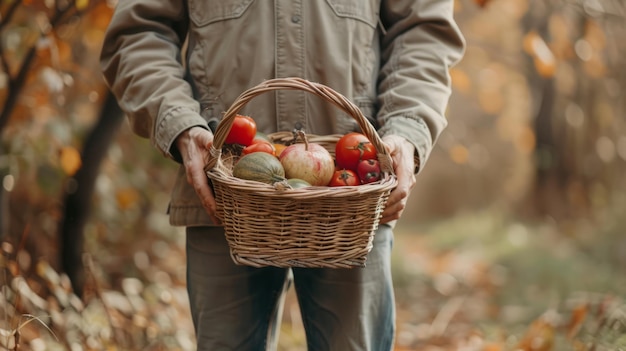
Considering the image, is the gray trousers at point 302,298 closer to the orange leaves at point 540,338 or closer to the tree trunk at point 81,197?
the orange leaves at point 540,338

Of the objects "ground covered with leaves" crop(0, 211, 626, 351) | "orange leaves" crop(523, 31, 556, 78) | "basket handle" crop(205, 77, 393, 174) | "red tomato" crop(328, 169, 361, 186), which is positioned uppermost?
"basket handle" crop(205, 77, 393, 174)

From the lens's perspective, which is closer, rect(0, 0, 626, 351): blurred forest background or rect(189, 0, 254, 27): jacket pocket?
rect(189, 0, 254, 27): jacket pocket

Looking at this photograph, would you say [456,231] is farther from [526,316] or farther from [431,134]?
[431,134]

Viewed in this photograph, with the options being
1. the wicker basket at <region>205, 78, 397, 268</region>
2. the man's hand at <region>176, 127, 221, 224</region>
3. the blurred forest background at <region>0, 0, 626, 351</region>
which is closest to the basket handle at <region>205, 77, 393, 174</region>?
the wicker basket at <region>205, 78, 397, 268</region>

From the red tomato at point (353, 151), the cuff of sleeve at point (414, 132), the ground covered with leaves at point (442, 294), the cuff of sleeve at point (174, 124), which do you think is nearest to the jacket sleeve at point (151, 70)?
the cuff of sleeve at point (174, 124)

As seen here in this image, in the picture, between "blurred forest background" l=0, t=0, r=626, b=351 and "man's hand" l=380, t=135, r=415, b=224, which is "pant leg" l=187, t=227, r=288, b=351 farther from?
"blurred forest background" l=0, t=0, r=626, b=351

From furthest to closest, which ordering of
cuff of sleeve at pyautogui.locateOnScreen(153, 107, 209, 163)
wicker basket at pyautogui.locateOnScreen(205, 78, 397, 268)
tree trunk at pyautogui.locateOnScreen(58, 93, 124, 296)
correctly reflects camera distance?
tree trunk at pyautogui.locateOnScreen(58, 93, 124, 296), cuff of sleeve at pyautogui.locateOnScreen(153, 107, 209, 163), wicker basket at pyautogui.locateOnScreen(205, 78, 397, 268)

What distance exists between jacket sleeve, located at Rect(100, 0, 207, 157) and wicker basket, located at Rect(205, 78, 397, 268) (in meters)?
0.26

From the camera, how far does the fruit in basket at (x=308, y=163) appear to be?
1772 mm

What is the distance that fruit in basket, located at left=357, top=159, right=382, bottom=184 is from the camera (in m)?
1.80

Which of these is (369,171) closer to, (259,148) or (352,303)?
(259,148)

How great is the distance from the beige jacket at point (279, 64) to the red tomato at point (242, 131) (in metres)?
0.13

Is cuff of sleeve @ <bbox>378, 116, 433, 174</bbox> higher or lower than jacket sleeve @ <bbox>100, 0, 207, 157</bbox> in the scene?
lower

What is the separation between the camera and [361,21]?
204cm
